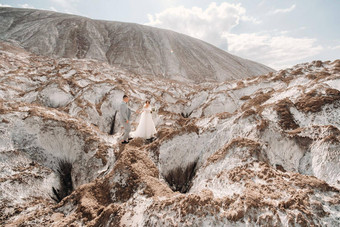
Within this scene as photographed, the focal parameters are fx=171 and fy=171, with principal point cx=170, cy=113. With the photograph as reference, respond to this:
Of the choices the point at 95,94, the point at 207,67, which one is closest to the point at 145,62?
the point at 207,67

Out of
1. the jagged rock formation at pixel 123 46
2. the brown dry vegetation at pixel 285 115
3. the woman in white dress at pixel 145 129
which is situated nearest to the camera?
the brown dry vegetation at pixel 285 115

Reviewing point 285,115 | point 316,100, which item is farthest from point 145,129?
point 316,100

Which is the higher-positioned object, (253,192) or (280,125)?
(280,125)

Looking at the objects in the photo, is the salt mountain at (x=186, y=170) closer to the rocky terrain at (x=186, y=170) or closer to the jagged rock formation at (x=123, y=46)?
the rocky terrain at (x=186, y=170)

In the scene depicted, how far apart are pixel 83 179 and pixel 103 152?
108 centimetres

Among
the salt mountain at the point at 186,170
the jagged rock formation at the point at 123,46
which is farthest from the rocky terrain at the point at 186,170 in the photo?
the jagged rock formation at the point at 123,46

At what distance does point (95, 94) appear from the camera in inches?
523

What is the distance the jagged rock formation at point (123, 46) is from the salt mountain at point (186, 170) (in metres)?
70.5

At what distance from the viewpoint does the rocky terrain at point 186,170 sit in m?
2.74

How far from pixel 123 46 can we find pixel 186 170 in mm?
102776

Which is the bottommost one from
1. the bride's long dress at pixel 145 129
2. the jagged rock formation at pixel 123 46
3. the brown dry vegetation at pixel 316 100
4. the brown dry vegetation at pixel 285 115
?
the bride's long dress at pixel 145 129

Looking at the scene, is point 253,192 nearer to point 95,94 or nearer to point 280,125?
point 280,125

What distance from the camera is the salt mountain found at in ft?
8.98

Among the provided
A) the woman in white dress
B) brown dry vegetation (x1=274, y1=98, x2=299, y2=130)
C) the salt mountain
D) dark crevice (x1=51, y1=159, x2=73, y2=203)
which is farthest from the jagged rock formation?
brown dry vegetation (x1=274, y1=98, x2=299, y2=130)
